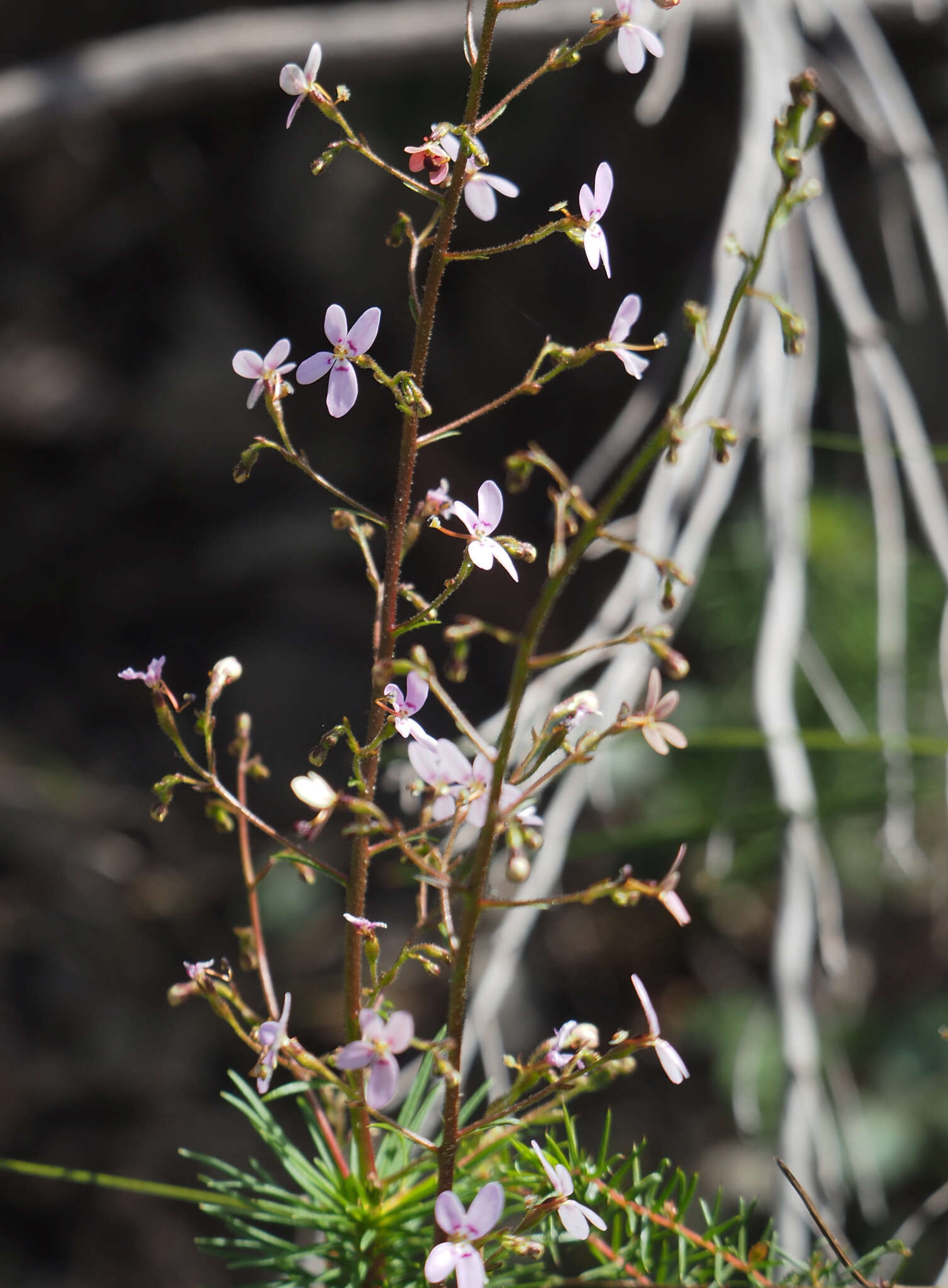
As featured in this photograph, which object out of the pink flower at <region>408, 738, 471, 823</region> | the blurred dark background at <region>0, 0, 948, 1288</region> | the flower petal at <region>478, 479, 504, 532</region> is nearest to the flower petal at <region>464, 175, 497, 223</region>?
the flower petal at <region>478, 479, 504, 532</region>

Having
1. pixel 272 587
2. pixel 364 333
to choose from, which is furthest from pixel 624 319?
pixel 272 587

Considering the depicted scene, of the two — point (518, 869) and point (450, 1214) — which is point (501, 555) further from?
point (450, 1214)

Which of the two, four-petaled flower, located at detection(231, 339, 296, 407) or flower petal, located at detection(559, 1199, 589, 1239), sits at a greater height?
four-petaled flower, located at detection(231, 339, 296, 407)

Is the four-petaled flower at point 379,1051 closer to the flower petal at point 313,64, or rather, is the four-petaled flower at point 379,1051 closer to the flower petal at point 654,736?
the flower petal at point 654,736

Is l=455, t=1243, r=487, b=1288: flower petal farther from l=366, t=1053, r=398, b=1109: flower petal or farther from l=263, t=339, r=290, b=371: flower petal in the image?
l=263, t=339, r=290, b=371: flower petal

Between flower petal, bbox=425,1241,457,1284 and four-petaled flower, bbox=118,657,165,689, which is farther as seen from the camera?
four-petaled flower, bbox=118,657,165,689

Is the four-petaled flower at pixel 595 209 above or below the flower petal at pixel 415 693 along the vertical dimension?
above

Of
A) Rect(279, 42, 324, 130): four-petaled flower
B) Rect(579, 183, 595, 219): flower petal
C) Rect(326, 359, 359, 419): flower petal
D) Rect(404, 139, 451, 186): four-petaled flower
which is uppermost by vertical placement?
Rect(279, 42, 324, 130): four-petaled flower

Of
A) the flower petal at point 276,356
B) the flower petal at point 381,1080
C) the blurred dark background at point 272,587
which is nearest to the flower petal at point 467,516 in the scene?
the flower petal at point 276,356
